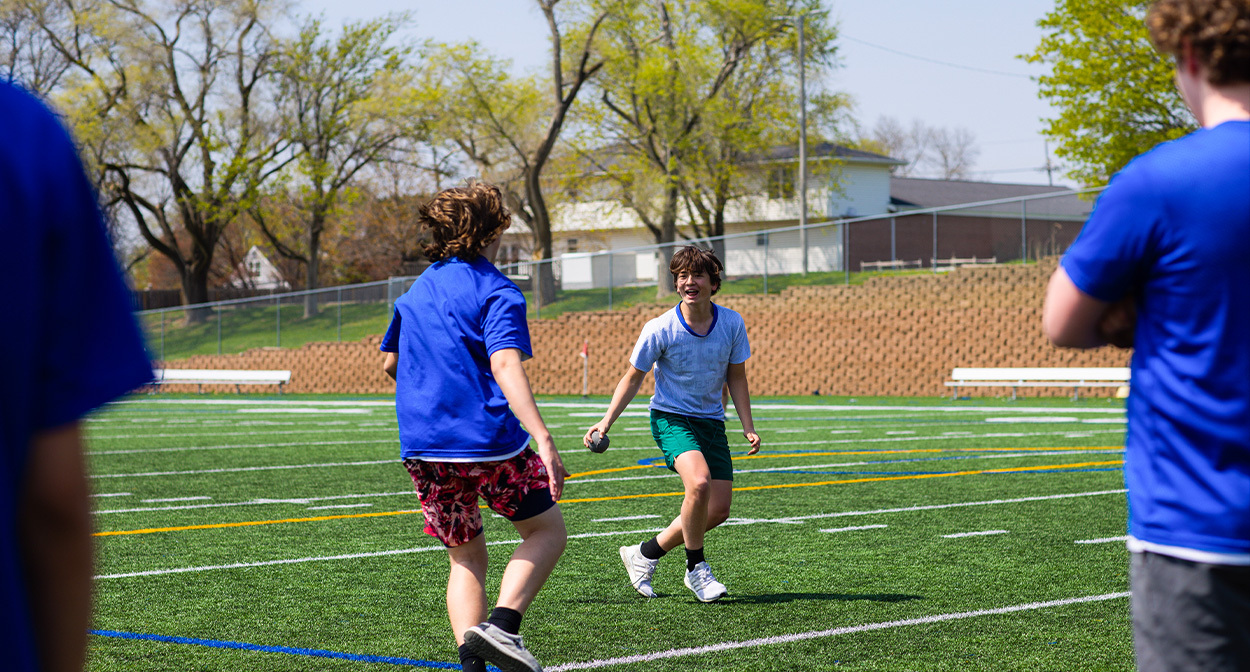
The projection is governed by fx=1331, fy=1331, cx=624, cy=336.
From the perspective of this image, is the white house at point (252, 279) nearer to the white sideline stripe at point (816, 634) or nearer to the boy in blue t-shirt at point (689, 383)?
the boy in blue t-shirt at point (689, 383)

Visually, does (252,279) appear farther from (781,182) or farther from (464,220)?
(464,220)

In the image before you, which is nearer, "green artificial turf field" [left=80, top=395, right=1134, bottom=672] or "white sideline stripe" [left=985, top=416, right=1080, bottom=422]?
"green artificial turf field" [left=80, top=395, right=1134, bottom=672]

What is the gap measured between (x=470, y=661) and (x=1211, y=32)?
3315 millimetres

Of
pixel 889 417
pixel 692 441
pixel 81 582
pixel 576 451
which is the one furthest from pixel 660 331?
pixel 889 417

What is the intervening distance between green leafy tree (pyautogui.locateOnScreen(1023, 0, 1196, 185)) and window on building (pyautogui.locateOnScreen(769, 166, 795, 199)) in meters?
14.4

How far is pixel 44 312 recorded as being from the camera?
1482 millimetres

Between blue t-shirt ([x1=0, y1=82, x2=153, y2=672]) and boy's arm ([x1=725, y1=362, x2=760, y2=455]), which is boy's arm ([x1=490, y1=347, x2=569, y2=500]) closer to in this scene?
boy's arm ([x1=725, y1=362, x2=760, y2=455])

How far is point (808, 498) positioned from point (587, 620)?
5.05 metres

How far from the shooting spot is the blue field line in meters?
5.51

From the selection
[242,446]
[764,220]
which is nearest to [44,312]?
[242,446]

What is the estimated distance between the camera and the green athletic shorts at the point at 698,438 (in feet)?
22.9

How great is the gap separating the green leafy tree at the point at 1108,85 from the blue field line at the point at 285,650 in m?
31.4

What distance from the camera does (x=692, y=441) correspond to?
6949mm

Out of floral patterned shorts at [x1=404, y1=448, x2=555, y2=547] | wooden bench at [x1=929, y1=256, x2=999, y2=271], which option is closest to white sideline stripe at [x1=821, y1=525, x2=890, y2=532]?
floral patterned shorts at [x1=404, y1=448, x2=555, y2=547]
